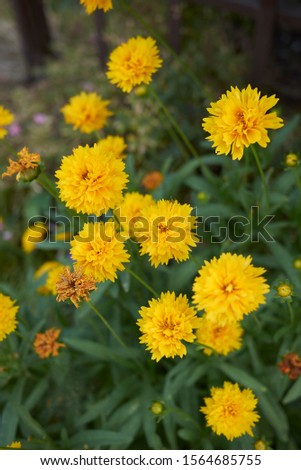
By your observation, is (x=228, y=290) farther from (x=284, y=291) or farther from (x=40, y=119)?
(x=40, y=119)

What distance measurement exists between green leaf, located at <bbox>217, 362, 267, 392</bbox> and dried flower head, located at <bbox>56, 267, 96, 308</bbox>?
576 millimetres

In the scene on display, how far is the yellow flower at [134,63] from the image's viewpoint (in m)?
1.54

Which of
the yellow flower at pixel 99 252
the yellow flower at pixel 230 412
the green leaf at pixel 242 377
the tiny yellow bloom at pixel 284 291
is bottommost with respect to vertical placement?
the yellow flower at pixel 230 412

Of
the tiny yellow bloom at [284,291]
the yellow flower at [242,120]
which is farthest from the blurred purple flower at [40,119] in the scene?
the tiny yellow bloom at [284,291]

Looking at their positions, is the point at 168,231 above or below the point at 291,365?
above

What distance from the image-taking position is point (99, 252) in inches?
50.3

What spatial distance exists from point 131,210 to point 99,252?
11.8 inches

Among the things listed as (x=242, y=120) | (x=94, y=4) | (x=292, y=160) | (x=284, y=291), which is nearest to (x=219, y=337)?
(x=284, y=291)

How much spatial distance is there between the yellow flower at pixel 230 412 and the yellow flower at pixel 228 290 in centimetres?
40

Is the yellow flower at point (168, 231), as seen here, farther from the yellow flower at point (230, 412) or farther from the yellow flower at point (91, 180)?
the yellow flower at point (230, 412)

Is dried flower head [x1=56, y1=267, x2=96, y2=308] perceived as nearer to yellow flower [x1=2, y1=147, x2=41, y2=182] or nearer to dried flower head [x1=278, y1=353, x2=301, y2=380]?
yellow flower [x1=2, y1=147, x2=41, y2=182]

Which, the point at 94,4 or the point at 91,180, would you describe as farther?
the point at 94,4

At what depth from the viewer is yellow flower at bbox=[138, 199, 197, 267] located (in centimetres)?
124
